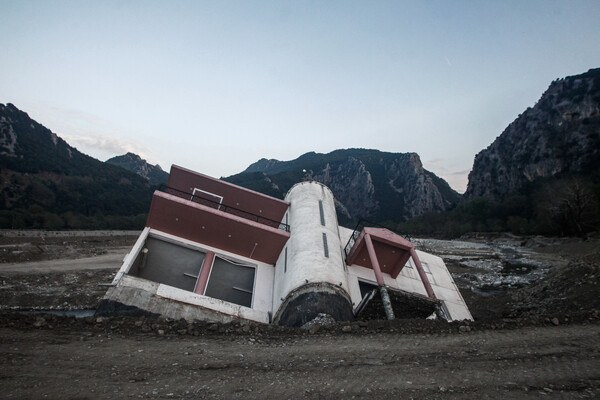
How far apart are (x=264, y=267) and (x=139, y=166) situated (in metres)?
180

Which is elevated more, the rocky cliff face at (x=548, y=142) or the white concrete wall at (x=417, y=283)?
the rocky cliff face at (x=548, y=142)

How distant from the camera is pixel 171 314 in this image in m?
10.7

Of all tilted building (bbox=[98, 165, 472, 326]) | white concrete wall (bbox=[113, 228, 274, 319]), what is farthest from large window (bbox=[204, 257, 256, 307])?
white concrete wall (bbox=[113, 228, 274, 319])

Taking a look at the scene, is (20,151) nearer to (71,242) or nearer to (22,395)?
(71,242)

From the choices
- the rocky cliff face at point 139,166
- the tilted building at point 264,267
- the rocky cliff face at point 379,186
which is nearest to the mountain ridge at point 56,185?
the tilted building at point 264,267

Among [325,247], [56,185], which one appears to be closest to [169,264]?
[325,247]

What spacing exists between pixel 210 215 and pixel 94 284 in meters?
11.4

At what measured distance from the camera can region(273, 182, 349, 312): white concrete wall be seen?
12.2 m

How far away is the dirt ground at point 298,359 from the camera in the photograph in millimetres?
5039

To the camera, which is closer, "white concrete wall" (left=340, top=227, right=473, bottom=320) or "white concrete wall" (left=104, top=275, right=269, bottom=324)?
"white concrete wall" (left=104, top=275, right=269, bottom=324)

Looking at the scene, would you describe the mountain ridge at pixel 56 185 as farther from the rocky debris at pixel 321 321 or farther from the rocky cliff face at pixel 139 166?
the rocky debris at pixel 321 321

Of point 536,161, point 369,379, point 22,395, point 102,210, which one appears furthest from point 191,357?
point 536,161

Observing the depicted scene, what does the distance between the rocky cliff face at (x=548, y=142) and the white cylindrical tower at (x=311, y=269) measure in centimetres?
10032

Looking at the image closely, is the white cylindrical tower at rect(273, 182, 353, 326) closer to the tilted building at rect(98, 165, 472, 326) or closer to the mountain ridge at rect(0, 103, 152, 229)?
the tilted building at rect(98, 165, 472, 326)
